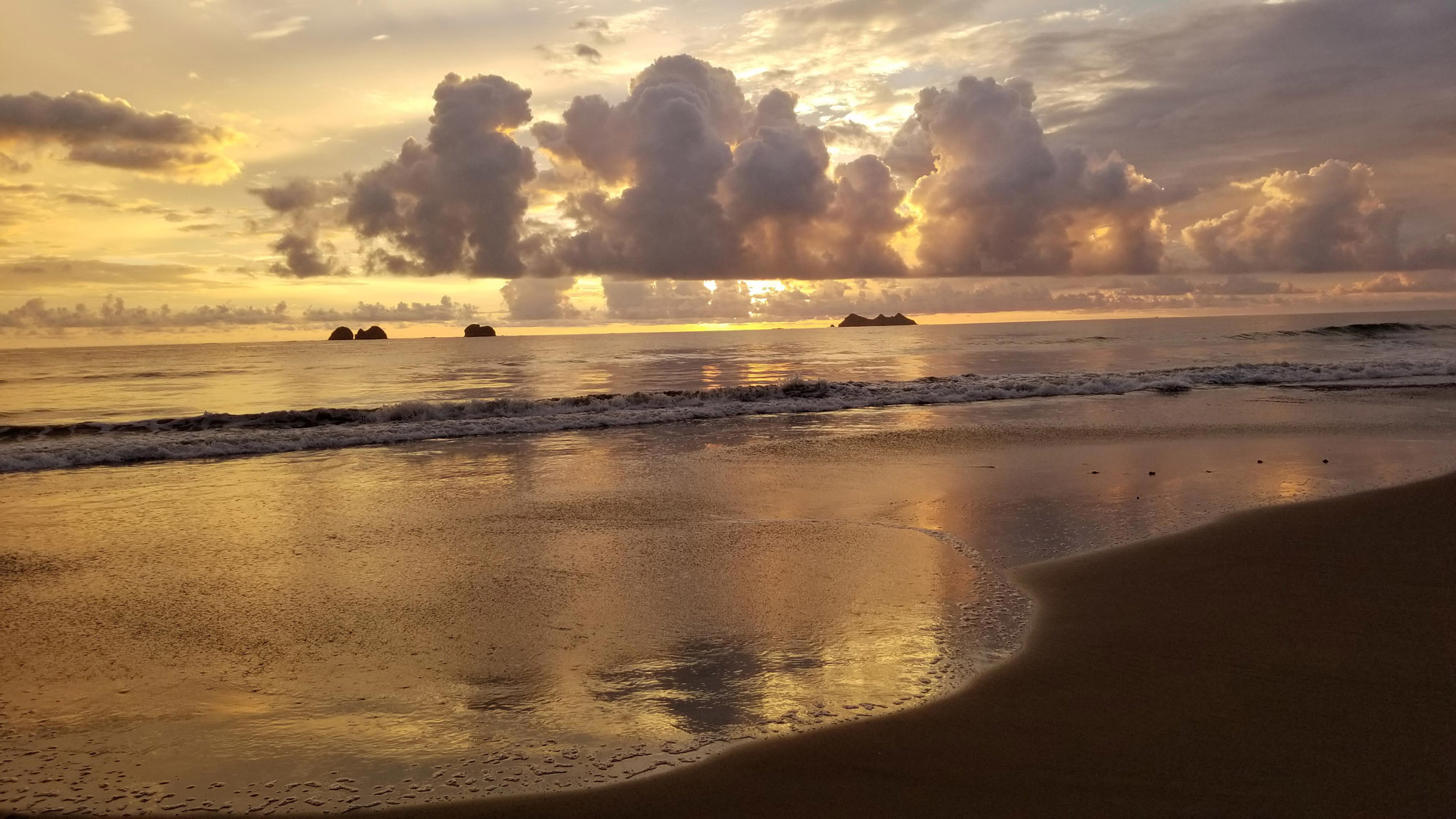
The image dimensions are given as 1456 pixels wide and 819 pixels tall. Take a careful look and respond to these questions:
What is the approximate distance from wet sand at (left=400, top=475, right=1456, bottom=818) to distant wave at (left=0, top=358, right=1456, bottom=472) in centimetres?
1674

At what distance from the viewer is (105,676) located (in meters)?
5.82

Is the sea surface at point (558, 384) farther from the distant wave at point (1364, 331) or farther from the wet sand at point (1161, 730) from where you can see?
the wet sand at point (1161, 730)

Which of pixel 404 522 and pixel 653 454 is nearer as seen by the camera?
pixel 404 522

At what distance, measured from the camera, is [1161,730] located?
4676mm

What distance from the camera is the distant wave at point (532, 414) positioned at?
18484mm

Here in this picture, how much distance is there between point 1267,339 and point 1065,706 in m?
70.0

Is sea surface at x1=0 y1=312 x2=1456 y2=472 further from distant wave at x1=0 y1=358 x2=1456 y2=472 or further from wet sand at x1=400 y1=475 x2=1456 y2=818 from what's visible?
wet sand at x1=400 y1=475 x2=1456 y2=818

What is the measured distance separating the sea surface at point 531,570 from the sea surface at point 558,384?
341mm

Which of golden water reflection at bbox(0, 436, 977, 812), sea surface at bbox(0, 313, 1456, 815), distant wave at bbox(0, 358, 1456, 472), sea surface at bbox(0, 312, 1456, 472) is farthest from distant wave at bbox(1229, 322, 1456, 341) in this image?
golden water reflection at bbox(0, 436, 977, 812)

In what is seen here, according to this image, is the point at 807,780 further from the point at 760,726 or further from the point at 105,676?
the point at 105,676

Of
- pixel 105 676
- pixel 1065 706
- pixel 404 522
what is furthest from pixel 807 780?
pixel 404 522

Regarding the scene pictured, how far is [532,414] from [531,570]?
54.5 feet

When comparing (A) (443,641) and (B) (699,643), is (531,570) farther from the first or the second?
(B) (699,643)

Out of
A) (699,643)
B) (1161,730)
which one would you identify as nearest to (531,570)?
(699,643)
